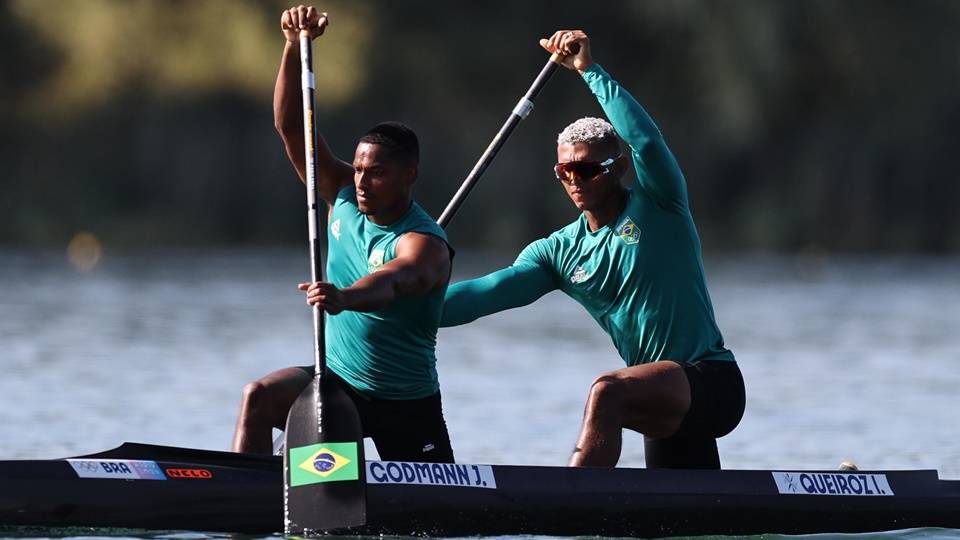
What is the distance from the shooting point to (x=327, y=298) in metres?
8.04

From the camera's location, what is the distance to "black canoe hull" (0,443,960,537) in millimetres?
8445

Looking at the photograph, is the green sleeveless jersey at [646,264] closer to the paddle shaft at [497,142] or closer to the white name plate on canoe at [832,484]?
the white name plate on canoe at [832,484]

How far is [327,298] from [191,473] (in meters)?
1.12

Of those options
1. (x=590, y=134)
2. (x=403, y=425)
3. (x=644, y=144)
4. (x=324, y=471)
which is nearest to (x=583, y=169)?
(x=590, y=134)

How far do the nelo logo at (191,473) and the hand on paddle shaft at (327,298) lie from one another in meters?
1.01

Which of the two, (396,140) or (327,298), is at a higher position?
(396,140)

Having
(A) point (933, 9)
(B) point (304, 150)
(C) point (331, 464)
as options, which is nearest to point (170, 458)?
(C) point (331, 464)

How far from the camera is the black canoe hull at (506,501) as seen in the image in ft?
27.7

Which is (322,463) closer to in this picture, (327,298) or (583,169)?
(327,298)

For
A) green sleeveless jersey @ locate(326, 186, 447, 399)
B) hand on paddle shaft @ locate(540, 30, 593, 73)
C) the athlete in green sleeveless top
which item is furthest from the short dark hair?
hand on paddle shaft @ locate(540, 30, 593, 73)

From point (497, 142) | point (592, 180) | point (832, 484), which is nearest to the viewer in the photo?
point (592, 180)

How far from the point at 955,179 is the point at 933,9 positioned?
341 cm

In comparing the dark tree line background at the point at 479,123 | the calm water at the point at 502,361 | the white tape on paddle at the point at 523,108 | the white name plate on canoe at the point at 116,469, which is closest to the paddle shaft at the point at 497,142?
the white tape on paddle at the point at 523,108

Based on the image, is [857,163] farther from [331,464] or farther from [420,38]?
[331,464]
